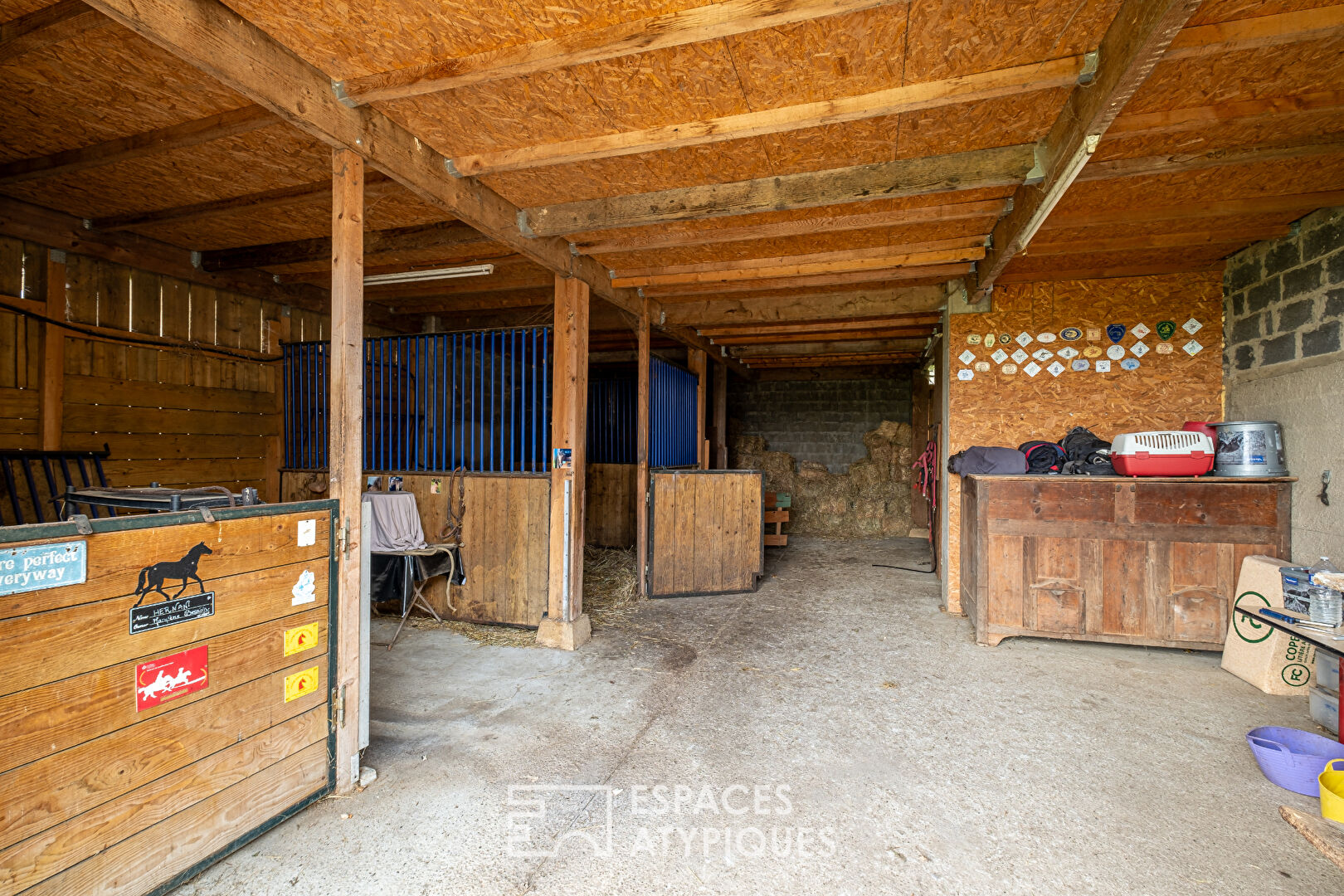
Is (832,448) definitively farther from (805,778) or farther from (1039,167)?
(805,778)

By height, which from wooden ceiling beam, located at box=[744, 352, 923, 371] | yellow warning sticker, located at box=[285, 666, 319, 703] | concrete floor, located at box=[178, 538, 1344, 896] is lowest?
concrete floor, located at box=[178, 538, 1344, 896]

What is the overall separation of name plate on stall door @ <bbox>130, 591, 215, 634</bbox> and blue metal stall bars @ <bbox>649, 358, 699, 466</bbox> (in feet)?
13.0

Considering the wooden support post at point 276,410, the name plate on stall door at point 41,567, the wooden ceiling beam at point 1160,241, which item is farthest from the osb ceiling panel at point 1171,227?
the wooden support post at point 276,410

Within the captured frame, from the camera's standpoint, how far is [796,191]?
293cm

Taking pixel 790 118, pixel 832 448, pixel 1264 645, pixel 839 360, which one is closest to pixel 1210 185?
pixel 790 118

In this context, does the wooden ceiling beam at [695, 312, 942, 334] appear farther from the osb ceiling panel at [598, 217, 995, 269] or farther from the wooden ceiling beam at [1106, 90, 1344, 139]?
the wooden ceiling beam at [1106, 90, 1344, 139]

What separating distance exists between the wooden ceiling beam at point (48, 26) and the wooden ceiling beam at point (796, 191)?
70.0 inches

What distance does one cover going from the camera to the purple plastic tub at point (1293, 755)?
7.13 ft

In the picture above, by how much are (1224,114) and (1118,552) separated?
2.53 m

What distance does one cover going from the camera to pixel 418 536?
4.11 m

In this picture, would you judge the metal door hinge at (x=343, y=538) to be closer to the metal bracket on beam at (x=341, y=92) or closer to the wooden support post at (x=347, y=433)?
the wooden support post at (x=347, y=433)

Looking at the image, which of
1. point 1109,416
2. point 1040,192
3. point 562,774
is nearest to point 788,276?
point 1040,192

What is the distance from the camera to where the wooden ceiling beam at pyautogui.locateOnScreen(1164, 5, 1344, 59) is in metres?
1.84

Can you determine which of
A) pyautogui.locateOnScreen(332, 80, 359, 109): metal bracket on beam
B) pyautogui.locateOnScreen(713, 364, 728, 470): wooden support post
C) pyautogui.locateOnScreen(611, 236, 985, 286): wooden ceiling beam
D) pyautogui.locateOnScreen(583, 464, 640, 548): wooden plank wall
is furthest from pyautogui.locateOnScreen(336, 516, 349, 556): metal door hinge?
pyautogui.locateOnScreen(713, 364, 728, 470): wooden support post
